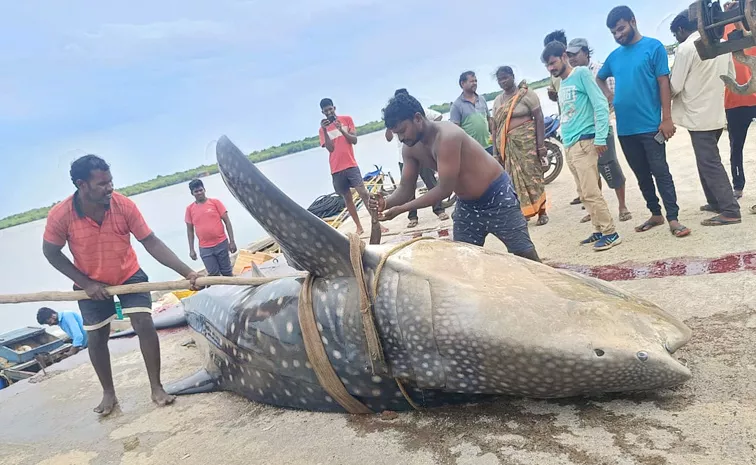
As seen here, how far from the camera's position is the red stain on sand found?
3505 mm

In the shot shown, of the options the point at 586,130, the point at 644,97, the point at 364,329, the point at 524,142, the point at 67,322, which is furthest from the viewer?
the point at 67,322

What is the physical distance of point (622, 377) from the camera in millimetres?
2002

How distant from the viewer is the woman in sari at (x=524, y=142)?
6312mm

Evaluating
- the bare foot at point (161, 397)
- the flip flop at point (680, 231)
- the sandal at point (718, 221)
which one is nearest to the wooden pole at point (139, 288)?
the bare foot at point (161, 397)

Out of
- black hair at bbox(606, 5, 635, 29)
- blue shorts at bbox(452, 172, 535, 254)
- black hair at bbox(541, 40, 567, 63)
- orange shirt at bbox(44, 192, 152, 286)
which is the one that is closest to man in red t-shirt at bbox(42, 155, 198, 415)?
orange shirt at bbox(44, 192, 152, 286)

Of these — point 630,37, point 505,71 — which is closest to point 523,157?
point 505,71

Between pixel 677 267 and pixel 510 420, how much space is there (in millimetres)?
2358

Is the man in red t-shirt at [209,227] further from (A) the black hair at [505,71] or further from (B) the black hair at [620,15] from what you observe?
(B) the black hair at [620,15]

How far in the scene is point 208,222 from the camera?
299 inches

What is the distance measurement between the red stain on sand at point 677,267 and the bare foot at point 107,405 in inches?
157

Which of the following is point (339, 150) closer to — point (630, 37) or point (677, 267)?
point (630, 37)

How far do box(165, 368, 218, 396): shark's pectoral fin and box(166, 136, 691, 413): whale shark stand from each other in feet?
2.33

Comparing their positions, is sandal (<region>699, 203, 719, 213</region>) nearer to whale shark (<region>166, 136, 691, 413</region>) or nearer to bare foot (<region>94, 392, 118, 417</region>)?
whale shark (<region>166, 136, 691, 413</region>)

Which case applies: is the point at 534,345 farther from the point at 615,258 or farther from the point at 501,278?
the point at 615,258
